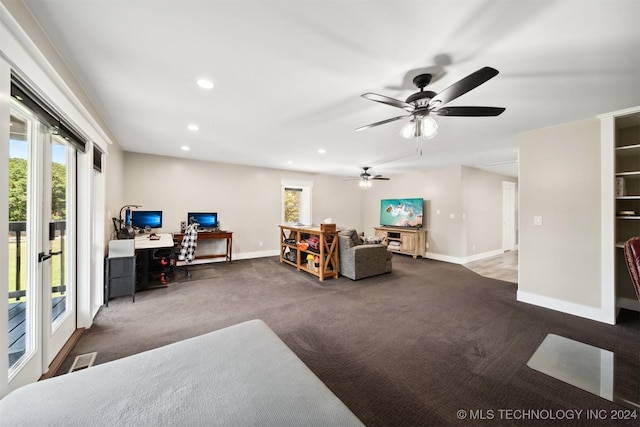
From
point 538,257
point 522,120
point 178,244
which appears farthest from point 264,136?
point 538,257

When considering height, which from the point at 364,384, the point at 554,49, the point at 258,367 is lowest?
the point at 364,384

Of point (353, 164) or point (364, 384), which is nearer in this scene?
point (364, 384)

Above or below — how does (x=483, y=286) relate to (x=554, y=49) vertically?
below

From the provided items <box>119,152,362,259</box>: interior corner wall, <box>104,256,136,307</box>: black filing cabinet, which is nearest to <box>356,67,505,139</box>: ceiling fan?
<box>104,256,136,307</box>: black filing cabinet

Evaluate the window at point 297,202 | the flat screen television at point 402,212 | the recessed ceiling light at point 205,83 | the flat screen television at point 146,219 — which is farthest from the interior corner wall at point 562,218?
the flat screen television at point 146,219

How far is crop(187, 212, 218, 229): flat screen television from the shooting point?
532 centimetres

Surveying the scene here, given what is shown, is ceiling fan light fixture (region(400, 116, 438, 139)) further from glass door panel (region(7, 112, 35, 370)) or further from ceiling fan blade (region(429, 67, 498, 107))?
glass door panel (region(7, 112, 35, 370))

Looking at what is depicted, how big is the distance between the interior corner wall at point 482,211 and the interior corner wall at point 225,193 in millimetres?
3816

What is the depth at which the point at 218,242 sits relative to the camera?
224 inches

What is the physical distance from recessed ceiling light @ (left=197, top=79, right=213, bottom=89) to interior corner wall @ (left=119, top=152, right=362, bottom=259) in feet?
12.0

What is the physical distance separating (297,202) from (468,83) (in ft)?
19.4

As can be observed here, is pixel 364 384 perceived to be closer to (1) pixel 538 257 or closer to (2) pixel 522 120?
(1) pixel 538 257

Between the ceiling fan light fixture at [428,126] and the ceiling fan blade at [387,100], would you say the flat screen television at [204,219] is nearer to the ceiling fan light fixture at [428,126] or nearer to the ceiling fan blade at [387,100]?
the ceiling fan blade at [387,100]

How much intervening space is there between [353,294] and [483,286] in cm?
228
